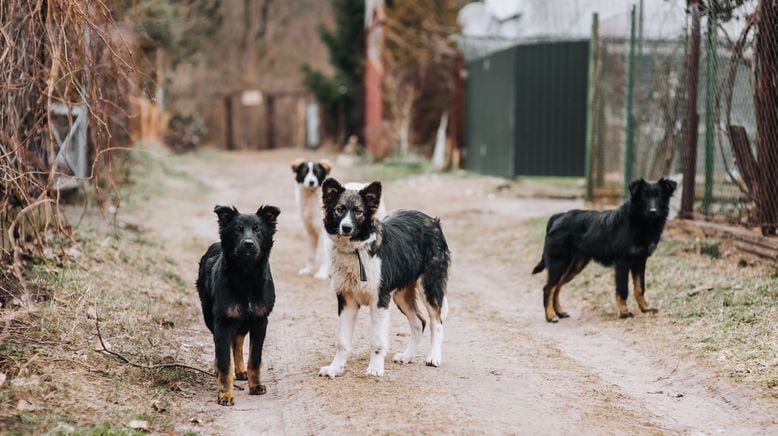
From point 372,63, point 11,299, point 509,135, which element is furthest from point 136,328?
point 372,63

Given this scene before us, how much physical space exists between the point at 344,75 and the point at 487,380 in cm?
2861

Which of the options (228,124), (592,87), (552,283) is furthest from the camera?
(228,124)

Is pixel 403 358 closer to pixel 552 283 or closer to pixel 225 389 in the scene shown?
pixel 225 389

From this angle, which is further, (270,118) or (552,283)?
(270,118)

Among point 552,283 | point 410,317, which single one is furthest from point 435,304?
point 552,283

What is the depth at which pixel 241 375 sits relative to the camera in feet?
20.2

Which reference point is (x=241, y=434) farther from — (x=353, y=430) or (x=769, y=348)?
(x=769, y=348)

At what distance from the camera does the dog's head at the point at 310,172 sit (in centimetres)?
1056

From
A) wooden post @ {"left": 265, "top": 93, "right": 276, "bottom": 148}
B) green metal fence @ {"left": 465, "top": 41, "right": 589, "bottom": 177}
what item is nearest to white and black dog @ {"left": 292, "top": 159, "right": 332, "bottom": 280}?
green metal fence @ {"left": 465, "top": 41, "right": 589, "bottom": 177}

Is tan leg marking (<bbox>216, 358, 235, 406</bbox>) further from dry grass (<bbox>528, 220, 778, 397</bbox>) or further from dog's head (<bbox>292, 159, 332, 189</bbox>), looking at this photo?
dog's head (<bbox>292, 159, 332, 189</bbox>)

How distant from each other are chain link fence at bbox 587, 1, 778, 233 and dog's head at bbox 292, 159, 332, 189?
180 inches

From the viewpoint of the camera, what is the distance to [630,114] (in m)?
13.4

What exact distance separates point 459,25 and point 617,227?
18.6 m

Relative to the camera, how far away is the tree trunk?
9.09 meters
